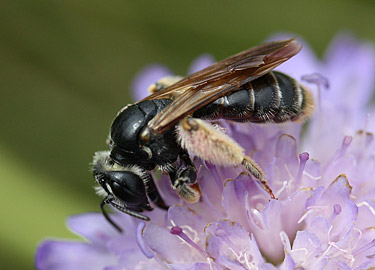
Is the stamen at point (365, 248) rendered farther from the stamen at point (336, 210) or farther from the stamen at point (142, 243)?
the stamen at point (142, 243)

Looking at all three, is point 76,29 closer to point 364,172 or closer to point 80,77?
point 80,77

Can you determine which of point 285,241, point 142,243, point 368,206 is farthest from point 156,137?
point 368,206

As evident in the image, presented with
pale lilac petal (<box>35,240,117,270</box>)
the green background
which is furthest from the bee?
the green background

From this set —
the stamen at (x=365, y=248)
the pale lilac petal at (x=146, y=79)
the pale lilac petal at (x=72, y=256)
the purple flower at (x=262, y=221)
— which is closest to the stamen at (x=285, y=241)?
the purple flower at (x=262, y=221)

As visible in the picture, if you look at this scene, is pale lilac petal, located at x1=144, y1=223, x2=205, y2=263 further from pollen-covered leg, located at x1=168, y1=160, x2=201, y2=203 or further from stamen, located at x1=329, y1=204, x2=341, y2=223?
stamen, located at x1=329, y1=204, x2=341, y2=223

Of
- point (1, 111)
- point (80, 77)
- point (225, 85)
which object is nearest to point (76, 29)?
point (80, 77)

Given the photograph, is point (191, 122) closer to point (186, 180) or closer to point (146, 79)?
point (186, 180)
